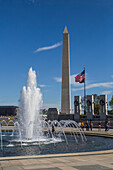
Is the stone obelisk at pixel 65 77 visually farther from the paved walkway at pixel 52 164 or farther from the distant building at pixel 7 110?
the distant building at pixel 7 110

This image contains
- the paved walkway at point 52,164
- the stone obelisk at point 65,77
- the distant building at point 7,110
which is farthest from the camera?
the distant building at point 7,110

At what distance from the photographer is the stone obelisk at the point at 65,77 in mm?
51500

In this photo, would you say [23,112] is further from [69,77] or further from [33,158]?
[69,77]

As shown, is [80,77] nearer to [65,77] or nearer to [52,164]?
[65,77]

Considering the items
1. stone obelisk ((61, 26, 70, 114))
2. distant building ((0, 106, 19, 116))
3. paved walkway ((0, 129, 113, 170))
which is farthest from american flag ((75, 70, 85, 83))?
distant building ((0, 106, 19, 116))

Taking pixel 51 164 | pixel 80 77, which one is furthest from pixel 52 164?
pixel 80 77

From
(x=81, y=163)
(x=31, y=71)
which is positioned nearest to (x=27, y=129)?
(x=31, y=71)

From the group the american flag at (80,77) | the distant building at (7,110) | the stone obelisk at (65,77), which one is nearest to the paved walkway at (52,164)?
the american flag at (80,77)

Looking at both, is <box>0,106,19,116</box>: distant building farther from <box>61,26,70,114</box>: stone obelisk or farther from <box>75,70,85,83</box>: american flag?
<box>75,70,85,83</box>: american flag

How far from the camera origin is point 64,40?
171 feet

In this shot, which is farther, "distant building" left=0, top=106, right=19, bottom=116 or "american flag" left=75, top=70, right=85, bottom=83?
→ "distant building" left=0, top=106, right=19, bottom=116

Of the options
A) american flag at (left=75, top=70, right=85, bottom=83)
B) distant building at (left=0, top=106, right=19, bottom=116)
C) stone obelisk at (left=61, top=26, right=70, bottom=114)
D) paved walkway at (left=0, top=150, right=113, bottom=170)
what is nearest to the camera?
paved walkway at (left=0, top=150, right=113, bottom=170)

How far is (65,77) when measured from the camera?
170 ft

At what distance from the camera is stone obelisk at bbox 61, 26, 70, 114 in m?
51.5
